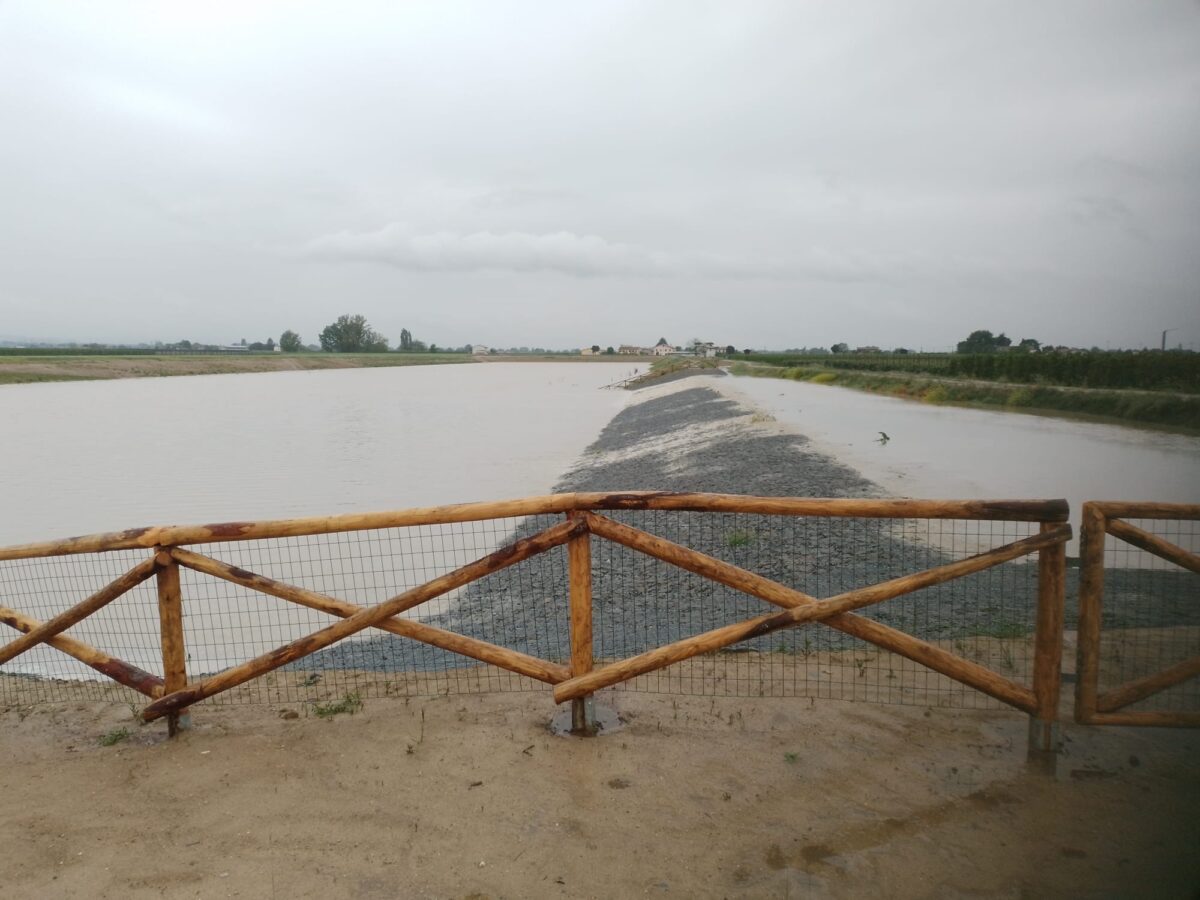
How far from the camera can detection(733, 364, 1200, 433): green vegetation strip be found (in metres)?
25.7

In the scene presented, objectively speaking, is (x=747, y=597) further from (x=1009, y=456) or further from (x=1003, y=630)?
(x=1009, y=456)

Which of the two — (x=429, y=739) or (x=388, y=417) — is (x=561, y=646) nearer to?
(x=429, y=739)

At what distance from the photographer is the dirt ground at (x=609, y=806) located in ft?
12.7

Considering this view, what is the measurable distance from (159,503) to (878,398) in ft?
131

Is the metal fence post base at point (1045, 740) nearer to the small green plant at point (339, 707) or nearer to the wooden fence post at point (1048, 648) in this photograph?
the wooden fence post at point (1048, 648)

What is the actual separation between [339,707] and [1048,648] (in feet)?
15.9

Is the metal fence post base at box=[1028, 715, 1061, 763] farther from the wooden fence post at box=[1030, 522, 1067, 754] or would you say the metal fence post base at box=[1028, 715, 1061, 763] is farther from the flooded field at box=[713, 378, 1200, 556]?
the flooded field at box=[713, 378, 1200, 556]

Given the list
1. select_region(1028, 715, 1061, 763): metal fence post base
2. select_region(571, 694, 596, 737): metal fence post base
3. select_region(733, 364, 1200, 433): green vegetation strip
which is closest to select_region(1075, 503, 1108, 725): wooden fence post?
select_region(1028, 715, 1061, 763): metal fence post base

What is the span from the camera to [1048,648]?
4781mm

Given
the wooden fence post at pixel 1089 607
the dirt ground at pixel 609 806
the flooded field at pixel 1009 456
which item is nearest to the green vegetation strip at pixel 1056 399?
the flooded field at pixel 1009 456

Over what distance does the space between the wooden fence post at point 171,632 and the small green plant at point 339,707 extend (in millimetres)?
911

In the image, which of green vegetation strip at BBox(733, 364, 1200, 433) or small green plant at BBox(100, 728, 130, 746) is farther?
green vegetation strip at BBox(733, 364, 1200, 433)

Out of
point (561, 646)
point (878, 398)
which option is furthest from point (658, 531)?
point (878, 398)

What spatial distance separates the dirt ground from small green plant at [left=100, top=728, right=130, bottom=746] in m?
0.06
